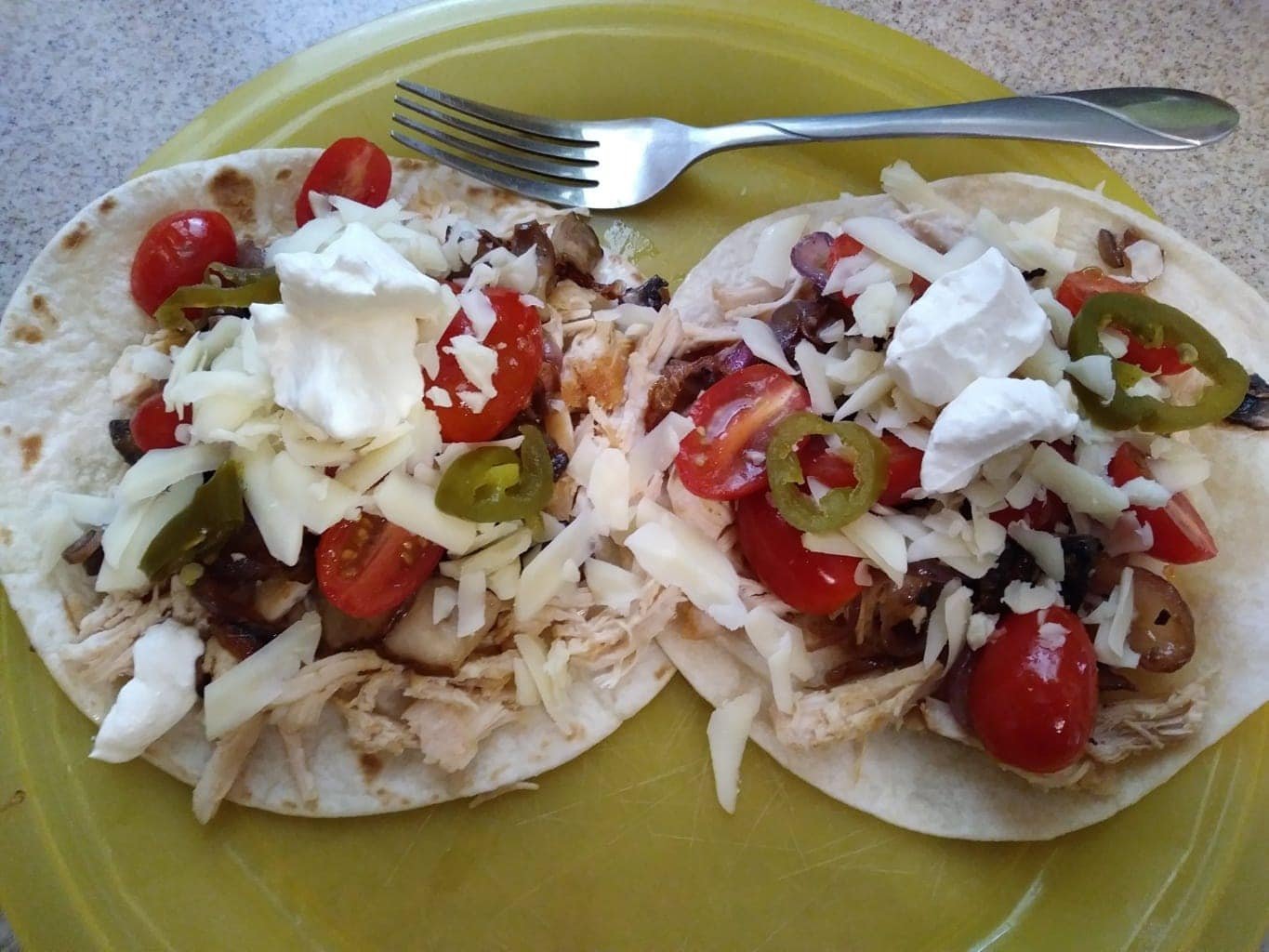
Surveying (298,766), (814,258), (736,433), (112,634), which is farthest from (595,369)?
(112,634)

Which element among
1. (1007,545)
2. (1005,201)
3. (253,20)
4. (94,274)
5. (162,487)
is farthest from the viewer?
(253,20)

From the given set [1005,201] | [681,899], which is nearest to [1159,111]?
[1005,201]

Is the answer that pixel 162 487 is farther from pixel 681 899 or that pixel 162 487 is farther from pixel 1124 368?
pixel 1124 368

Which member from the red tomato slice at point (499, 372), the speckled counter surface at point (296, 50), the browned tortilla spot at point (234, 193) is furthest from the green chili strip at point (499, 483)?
the speckled counter surface at point (296, 50)

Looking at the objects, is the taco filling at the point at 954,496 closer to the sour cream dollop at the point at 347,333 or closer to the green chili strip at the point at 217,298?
the sour cream dollop at the point at 347,333

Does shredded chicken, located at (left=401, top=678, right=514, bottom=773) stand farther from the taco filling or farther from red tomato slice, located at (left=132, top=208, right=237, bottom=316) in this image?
red tomato slice, located at (left=132, top=208, right=237, bottom=316)

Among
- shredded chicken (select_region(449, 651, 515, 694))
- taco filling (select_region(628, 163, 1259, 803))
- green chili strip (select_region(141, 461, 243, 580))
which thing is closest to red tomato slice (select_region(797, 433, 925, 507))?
taco filling (select_region(628, 163, 1259, 803))

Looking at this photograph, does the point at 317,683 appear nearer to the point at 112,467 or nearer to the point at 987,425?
the point at 112,467
